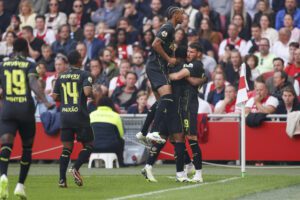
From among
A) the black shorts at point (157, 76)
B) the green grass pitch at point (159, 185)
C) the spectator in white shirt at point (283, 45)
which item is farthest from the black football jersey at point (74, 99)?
the spectator in white shirt at point (283, 45)

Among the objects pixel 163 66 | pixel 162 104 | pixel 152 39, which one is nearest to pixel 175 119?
pixel 162 104

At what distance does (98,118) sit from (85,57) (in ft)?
17.6

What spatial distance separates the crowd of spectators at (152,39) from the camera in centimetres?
2358

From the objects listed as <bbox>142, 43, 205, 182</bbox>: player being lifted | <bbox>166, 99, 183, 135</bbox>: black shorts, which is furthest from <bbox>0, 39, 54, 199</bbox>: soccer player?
<bbox>142, 43, 205, 182</bbox>: player being lifted

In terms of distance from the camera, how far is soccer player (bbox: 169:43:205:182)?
17.5 m

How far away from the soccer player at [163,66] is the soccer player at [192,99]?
348 millimetres

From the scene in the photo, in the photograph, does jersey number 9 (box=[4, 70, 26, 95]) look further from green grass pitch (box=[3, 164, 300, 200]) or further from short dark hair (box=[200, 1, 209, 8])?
short dark hair (box=[200, 1, 209, 8])

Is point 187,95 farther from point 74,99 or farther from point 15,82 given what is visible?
point 15,82

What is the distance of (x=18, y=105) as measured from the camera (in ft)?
48.6

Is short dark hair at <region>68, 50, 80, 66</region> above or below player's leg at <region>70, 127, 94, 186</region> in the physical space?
above

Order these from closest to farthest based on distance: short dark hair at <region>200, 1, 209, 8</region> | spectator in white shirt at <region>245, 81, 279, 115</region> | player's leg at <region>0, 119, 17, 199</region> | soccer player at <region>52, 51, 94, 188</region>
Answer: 1. player's leg at <region>0, 119, 17, 199</region>
2. soccer player at <region>52, 51, 94, 188</region>
3. spectator in white shirt at <region>245, 81, 279, 115</region>
4. short dark hair at <region>200, 1, 209, 8</region>

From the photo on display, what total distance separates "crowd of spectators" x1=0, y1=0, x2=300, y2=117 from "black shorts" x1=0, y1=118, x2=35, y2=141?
27.3 ft

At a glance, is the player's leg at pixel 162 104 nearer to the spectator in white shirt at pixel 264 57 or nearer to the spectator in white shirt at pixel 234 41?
the spectator in white shirt at pixel 264 57

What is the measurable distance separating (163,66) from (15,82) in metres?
3.16
